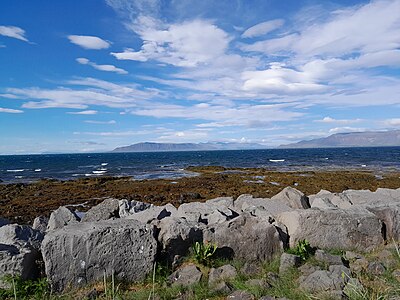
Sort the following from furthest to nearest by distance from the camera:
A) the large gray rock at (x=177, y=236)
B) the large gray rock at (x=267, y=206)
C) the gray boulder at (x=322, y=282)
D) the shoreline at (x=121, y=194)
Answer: the shoreline at (x=121, y=194) < the large gray rock at (x=267, y=206) < the large gray rock at (x=177, y=236) < the gray boulder at (x=322, y=282)

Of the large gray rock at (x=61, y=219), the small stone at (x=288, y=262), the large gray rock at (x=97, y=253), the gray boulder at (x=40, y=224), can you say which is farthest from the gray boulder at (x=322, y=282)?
the gray boulder at (x=40, y=224)

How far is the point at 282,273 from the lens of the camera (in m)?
6.13

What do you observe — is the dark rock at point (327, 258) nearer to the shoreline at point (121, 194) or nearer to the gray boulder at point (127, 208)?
the gray boulder at point (127, 208)

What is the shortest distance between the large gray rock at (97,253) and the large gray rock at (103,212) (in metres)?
3.15

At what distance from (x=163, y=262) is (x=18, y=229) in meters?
3.17

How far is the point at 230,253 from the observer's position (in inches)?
267

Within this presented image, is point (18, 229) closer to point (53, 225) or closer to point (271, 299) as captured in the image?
point (53, 225)

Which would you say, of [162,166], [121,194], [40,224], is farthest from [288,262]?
[162,166]

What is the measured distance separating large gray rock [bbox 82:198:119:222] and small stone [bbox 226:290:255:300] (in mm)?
5277

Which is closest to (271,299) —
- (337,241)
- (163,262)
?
(163,262)

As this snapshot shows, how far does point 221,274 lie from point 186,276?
0.63 m

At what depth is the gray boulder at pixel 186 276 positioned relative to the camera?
5973 mm

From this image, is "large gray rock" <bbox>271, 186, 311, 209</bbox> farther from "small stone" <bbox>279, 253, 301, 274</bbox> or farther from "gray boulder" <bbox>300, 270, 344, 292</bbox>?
"gray boulder" <bbox>300, 270, 344, 292</bbox>

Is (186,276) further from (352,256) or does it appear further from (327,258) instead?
(352,256)
